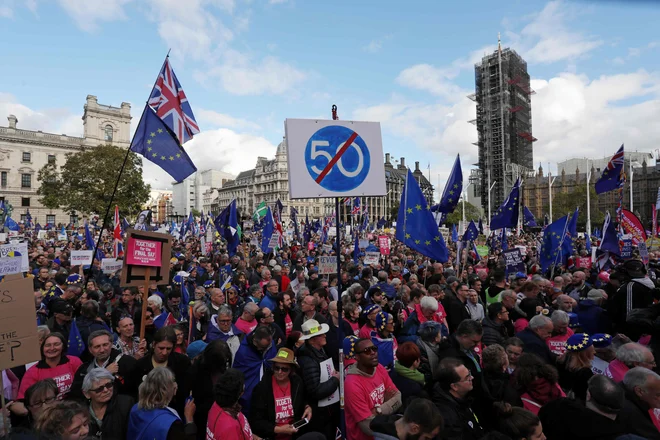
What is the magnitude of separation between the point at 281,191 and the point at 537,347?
100525mm

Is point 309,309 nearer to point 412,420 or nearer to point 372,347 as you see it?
point 372,347

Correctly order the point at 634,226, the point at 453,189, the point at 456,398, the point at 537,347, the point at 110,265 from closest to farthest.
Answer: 1. the point at 456,398
2. the point at 537,347
3. the point at 110,265
4. the point at 453,189
5. the point at 634,226

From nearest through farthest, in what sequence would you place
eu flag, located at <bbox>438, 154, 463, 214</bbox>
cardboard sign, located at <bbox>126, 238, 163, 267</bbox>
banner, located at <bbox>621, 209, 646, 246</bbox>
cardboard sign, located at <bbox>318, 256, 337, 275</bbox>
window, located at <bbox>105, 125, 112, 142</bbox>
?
cardboard sign, located at <bbox>126, 238, 163, 267</bbox> < cardboard sign, located at <bbox>318, 256, 337, 275</bbox> < eu flag, located at <bbox>438, 154, 463, 214</bbox> < banner, located at <bbox>621, 209, 646, 246</bbox> < window, located at <bbox>105, 125, 112, 142</bbox>

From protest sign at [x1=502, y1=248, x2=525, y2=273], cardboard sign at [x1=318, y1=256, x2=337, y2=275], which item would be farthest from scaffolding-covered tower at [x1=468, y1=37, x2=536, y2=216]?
cardboard sign at [x1=318, y1=256, x2=337, y2=275]

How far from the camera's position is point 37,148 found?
6875 cm

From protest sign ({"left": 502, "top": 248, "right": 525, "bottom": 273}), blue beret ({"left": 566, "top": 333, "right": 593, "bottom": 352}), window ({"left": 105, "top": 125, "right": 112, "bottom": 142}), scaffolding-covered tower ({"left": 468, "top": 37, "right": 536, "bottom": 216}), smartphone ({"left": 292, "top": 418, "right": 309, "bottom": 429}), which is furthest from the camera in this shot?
scaffolding-covered tower ({"left": 468, "top": 37, "right": 536, "bottom": 216})

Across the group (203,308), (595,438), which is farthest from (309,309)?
(595,438)

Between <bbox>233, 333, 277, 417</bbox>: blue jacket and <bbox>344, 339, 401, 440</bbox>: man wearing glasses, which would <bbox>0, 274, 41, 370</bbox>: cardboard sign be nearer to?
<bbox>233, 333, 277, 417</bbox>: blue jacket

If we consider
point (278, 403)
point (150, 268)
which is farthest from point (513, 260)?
point (150, 268)

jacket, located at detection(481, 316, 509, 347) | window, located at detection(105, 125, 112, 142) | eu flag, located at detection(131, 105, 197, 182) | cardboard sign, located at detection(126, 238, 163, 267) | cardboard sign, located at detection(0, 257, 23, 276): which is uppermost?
window, located at detection(105, 125, 112, 142)

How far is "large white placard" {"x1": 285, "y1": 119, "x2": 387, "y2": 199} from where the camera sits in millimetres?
3637

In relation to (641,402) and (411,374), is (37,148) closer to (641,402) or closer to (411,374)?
(411,374)

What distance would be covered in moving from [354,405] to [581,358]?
223 centimetres

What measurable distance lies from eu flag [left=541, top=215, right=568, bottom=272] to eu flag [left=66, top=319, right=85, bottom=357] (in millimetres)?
10451
